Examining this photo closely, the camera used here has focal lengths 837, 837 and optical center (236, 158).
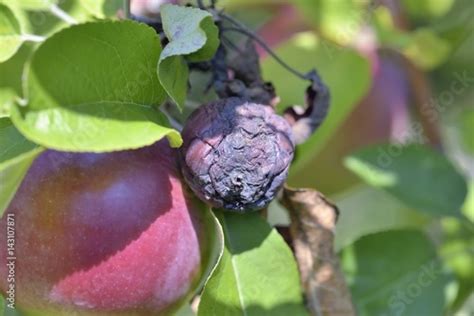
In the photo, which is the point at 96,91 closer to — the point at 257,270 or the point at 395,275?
the point at 257,270

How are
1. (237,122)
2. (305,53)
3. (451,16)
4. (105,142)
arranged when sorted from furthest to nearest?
(451,16) < (305,53) < (237,122) < (105,142)

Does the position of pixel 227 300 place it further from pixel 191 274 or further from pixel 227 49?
pixel 227 49

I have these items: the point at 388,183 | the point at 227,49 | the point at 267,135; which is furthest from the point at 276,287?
the point at 388,183

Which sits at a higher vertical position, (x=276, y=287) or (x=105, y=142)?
(x=105, y=142)

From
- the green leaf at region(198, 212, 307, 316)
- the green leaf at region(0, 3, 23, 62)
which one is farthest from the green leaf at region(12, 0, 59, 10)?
the green leaf at region(198, 212, 307, 316)

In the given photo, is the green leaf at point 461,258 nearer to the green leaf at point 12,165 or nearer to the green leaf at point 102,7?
Answer: the green leaf at point 102,7

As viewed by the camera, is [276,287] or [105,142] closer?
[105,142]

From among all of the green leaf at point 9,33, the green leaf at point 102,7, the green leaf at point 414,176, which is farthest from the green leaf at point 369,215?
the green leaf at point 9,33
